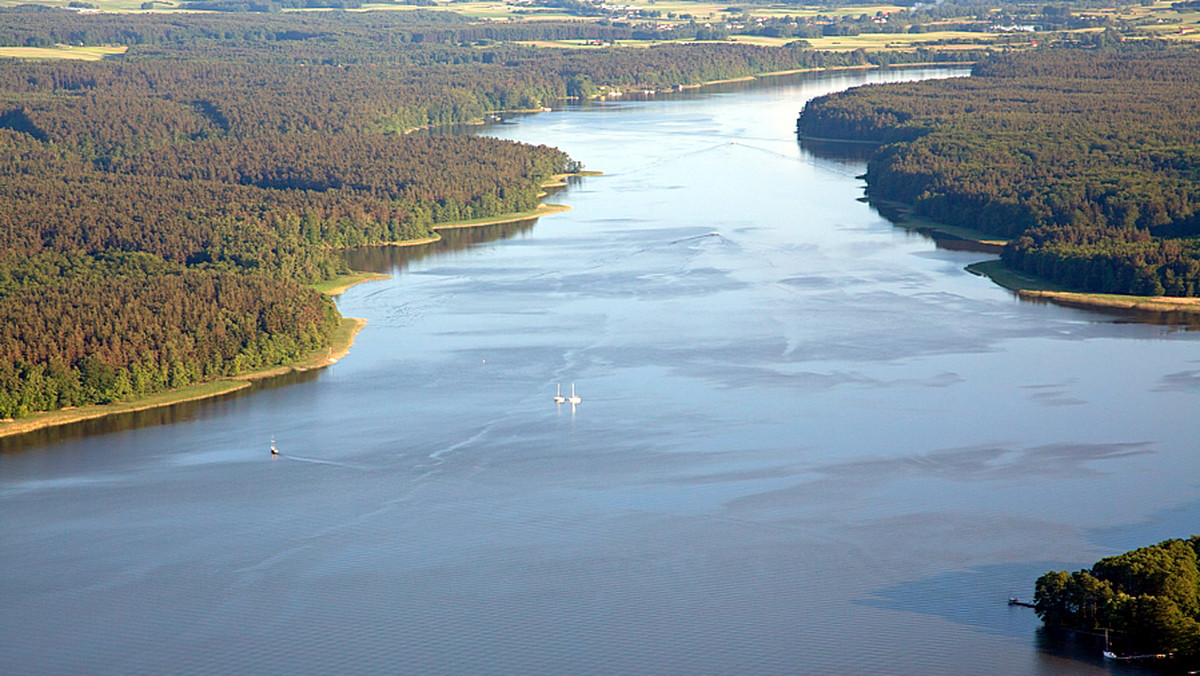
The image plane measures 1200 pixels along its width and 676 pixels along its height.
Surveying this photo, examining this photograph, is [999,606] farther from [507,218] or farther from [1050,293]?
[507,218]

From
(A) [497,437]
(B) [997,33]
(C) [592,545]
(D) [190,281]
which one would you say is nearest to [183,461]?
(A) [497,437]

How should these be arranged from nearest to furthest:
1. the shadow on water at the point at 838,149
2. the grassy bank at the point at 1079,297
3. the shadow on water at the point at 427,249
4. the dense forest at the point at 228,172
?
1. the dense forest at the point at 228,172
2. the grassy bank at the point at 1079,297
3. the shadow on water at the point at 427,249
4. the shadow on water at the point at 838,149

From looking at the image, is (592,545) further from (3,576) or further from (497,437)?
(3,576)

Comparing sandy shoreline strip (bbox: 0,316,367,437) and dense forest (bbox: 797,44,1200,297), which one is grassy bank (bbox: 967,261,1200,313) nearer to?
dense forest (bbox: 797,44,1200,297)

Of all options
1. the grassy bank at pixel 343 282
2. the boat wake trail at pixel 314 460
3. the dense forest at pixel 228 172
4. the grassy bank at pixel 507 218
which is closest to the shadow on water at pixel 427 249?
the grassy bank at pixel 507 218

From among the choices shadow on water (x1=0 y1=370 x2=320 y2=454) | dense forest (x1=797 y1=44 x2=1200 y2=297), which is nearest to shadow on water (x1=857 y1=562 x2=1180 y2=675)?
shadow on water (x1=0 y1=370 x2=320 y2=454)

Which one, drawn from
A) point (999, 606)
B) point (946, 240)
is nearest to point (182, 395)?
point (999, 606)

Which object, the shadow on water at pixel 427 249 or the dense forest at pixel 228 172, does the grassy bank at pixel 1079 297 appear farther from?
the dense forest at pixel 228 172
